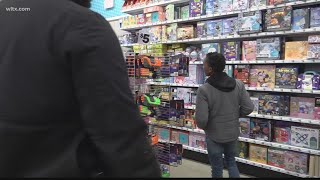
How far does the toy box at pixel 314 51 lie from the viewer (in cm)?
360

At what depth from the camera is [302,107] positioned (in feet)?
12.6

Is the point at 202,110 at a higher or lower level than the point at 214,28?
lower

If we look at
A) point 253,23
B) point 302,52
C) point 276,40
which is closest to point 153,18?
point 253,23

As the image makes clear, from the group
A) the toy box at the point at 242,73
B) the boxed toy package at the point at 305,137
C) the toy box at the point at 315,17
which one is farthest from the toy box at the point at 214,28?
the boxed toy package at the point at 305,137

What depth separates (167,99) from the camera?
3.13 metres

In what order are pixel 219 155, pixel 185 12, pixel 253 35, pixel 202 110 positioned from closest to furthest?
pixel 202 110 < pixel 219 155 < pixel 253 35 < pixel 185 12

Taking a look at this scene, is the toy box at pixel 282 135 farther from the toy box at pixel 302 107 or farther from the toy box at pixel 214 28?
the toy box at pixel 214 28

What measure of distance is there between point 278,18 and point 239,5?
0.61 meters

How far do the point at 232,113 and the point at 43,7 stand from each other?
2618 mm

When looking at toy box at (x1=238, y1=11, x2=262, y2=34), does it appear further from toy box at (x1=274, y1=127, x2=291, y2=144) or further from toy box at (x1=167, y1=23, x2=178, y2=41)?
toy box at (x1=274, y1=127, x2=291, y2=144)

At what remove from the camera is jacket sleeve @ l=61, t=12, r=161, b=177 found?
2.71 feet

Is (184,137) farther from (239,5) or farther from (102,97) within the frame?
(102,97)

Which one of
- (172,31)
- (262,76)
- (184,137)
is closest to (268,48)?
(262,76)

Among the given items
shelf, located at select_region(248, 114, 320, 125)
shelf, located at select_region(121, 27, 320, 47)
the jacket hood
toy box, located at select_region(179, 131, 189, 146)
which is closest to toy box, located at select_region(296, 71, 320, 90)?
shelf, located at select_region(248, 114, 320, 125)
